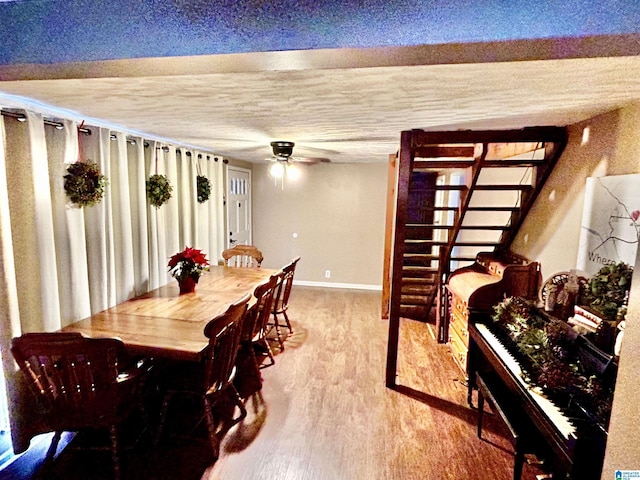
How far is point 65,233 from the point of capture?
2.33 metres

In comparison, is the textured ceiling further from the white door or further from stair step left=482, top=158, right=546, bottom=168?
the white door

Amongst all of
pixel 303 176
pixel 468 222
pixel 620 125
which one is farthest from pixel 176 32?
pixel 303 176

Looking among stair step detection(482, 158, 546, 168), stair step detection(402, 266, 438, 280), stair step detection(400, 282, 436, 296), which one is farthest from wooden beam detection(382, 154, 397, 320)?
stair step detection(482, 158, 546, 168)

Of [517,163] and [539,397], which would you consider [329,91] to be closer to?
[539,397]

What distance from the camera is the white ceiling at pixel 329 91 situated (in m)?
0.95

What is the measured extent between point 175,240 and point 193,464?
88.3 inches

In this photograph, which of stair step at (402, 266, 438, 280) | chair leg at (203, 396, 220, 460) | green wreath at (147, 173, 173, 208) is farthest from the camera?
stair step at (402, 266, 438, 280)

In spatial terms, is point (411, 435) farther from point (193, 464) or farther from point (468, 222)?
point (468, 222)

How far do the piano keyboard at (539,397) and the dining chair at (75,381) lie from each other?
6.76 feet

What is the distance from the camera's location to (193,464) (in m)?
2.11

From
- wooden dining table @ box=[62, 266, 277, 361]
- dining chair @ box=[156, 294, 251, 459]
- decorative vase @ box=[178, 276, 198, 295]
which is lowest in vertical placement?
dining chair @ box=[156, 294, 251, 459]

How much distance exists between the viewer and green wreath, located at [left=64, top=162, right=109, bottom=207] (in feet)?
7.64

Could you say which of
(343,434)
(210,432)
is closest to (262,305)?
(210,432)

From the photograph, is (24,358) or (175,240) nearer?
(24,358)
